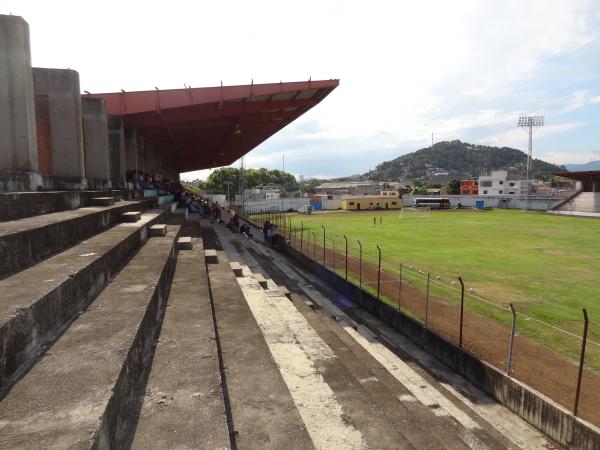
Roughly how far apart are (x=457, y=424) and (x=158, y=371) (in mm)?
5861

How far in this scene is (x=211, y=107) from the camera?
76.2ft

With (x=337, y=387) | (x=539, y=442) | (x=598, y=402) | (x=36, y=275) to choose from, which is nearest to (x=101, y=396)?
(x=36, y=275)

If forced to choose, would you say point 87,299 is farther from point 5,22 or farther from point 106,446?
point 5,22

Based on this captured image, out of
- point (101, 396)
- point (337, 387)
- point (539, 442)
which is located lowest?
point (539, 442)

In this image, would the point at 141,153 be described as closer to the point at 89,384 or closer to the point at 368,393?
the point at 368,393

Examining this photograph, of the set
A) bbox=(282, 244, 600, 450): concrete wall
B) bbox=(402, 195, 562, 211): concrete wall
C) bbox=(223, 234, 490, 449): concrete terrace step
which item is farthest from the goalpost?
bbox=(223, 234, 490, 449): concrete terrace step

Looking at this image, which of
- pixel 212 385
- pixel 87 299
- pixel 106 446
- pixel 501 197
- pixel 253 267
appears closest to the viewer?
pixel 106 446

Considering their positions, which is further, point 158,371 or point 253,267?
point 253,267

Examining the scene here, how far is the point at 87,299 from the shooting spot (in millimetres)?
4758

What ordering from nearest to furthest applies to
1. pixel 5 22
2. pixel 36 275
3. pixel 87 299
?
pixel 36 275, pixel 87 299, pixel 5 22

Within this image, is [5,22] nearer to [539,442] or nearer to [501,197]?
[539,442]

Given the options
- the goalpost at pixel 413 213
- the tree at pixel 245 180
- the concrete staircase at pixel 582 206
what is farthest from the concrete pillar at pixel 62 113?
the tree at pixel 245 180

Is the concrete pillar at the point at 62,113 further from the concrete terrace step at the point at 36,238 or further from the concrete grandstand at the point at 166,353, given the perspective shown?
the concrete terrace step at the point at 36,238

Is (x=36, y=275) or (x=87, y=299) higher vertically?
(x=36, y=275)
